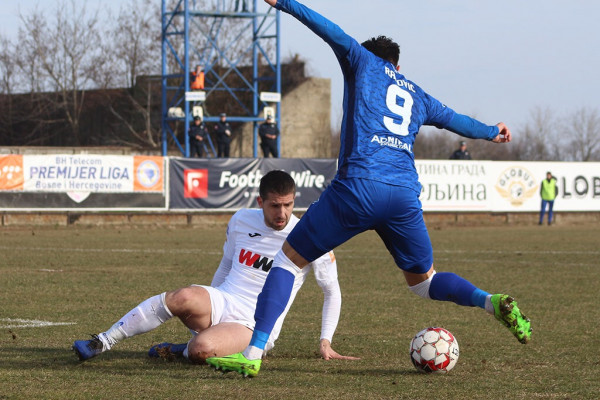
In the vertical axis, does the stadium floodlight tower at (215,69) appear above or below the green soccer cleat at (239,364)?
above

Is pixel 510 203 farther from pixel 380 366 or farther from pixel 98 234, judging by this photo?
pixel 380 366

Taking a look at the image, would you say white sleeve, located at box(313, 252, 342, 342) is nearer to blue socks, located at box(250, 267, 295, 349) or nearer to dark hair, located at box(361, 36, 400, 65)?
blue socks, located at box(250, 267, 295, 349)

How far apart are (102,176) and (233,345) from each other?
1822 centimetres

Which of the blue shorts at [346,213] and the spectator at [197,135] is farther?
the spectator at [197,135]

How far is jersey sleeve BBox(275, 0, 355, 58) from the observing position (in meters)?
5.21

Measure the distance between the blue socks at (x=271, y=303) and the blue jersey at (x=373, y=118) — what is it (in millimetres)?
682

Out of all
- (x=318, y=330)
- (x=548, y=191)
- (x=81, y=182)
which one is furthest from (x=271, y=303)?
(x=548, y=191)

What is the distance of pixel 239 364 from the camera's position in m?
5.23

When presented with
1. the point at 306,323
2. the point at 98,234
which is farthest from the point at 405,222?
the point at 98,234

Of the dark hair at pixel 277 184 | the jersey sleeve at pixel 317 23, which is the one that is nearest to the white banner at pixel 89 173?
the dark hair at pixel 277 184

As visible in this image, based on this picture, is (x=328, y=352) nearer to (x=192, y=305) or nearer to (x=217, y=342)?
(x=217, y=342)

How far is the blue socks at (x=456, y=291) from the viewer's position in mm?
5723

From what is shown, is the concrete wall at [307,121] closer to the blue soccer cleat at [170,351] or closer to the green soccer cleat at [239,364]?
the blue soccer cleat at [170,351]

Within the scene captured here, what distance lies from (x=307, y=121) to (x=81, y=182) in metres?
20.7
